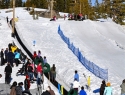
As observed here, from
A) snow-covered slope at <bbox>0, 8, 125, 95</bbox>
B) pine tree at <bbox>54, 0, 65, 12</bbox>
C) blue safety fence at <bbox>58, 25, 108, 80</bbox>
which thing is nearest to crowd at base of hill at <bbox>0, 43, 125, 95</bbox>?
snow-covered slope at <bbox>0, 8, 125, 95</bbox>

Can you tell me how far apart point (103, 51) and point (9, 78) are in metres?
18.2

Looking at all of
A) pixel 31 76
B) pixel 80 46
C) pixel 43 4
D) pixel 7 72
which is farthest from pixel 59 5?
pixel 7 72

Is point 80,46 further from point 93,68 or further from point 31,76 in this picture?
point 31,76

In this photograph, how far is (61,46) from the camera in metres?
38.9

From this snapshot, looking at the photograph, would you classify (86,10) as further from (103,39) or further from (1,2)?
(103,39)

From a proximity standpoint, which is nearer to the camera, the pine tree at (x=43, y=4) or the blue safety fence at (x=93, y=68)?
the blue safety fence at (x=93, y=68)

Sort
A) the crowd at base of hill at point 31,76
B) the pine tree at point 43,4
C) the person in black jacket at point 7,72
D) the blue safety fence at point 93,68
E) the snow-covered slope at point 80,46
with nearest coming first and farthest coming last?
the crowd at base of hill at point 31,76
the person in black jacket at point 7,72
the blue safety fence at point 93,68
the snow-covered slope at point 80,46
the pine tree at point 43,4

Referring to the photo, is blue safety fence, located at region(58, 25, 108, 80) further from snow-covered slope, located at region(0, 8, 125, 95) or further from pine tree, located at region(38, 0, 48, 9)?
pine tree, located at region(38, 0, 48, 9)

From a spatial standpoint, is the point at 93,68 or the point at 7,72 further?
the point at 93,68

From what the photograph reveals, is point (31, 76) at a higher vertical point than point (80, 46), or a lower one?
higher

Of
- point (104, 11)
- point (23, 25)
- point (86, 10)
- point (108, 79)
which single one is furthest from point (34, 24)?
point (86, 10)

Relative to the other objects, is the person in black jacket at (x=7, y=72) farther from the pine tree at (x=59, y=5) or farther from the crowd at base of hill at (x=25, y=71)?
the pine tree at (x=59, y=5)

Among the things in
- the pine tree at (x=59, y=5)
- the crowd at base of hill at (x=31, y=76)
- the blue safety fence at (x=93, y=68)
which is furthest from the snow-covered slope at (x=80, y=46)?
the pine tree at (x=59, y=5)

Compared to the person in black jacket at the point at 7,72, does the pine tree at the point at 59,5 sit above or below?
above
